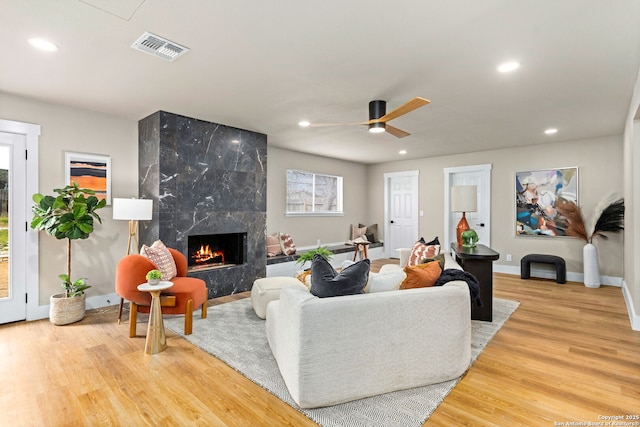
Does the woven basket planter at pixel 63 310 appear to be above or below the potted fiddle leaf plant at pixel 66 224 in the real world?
below

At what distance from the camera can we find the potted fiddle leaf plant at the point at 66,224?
3.45 meters

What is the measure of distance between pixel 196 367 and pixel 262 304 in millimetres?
1101

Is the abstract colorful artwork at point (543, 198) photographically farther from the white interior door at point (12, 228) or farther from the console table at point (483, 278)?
the white interior door at point (12, 228)

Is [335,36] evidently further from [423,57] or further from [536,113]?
[536,113]

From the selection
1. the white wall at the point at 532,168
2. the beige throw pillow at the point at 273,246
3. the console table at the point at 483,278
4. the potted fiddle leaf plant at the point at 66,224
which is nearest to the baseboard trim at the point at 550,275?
the white wall at the point at 532,168

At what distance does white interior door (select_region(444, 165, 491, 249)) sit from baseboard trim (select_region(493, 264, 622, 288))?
1.72 ft

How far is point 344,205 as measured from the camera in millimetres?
7992

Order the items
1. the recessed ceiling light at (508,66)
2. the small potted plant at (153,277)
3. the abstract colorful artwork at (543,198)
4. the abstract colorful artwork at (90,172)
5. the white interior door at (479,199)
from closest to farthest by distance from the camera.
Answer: the recessed ceiling light at (508,66) → the small potted plant at (153,277) → the abstract colorful artwork at (90,172) → the abstract colorful artwork at (543,198) → the white interior door at (479,199)

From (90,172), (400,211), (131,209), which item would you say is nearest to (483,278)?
(131,209)

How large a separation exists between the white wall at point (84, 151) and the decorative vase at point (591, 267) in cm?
695

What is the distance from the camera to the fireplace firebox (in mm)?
4730

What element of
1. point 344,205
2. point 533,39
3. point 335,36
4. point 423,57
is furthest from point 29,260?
point 344,205

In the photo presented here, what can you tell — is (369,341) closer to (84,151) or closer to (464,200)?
(464,200)

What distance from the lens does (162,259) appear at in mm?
3543
